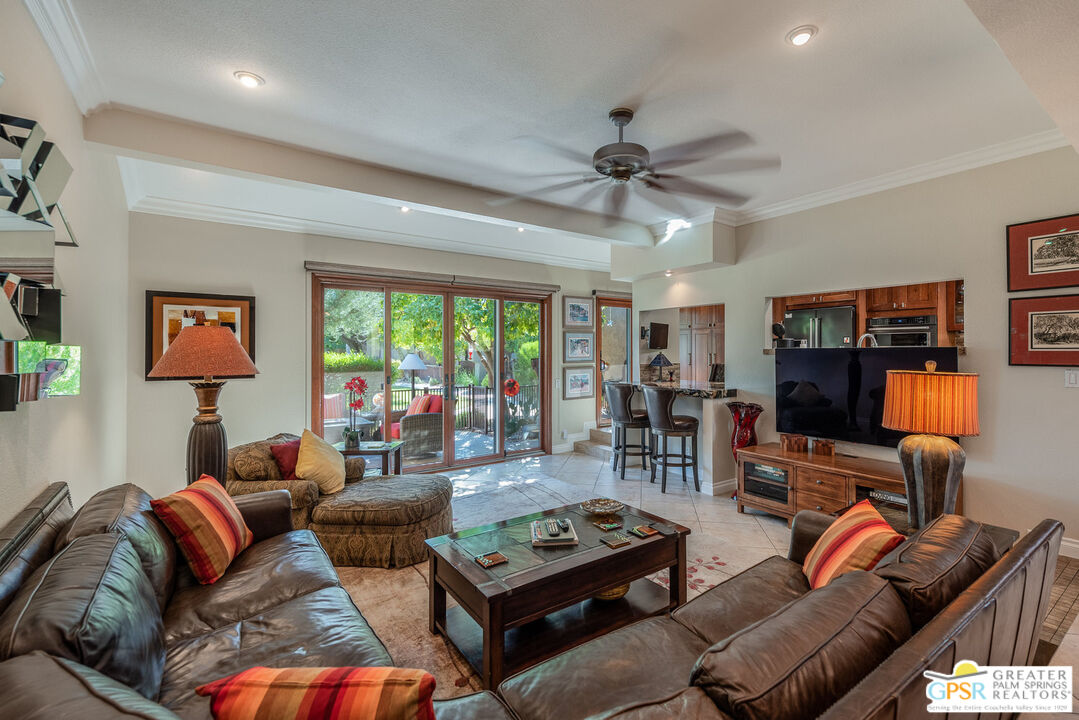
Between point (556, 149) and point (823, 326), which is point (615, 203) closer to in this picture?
point (556, 149)

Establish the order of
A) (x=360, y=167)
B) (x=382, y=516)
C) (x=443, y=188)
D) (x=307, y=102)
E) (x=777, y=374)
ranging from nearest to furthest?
(x=307, y=102), (x=382, y=516), (x=360, y=167), (x=443, y=188), (x=777, y=374)

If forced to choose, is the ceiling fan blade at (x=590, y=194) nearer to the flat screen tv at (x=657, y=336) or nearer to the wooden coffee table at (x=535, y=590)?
the flat screen tv at (x=657, y=336)

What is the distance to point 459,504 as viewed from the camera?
416 cm

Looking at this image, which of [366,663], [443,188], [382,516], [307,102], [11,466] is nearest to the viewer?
[366,663]

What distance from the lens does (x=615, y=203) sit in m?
4.13

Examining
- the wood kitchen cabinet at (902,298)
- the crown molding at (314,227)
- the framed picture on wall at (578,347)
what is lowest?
the framed picture on wall at (578,347)

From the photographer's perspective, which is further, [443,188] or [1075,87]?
[443,188]

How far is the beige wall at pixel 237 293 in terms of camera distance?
12.4 feet

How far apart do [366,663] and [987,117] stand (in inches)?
160

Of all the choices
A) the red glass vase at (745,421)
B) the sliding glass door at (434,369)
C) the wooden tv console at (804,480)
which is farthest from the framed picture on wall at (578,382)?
the wooden tv console at (804,480)

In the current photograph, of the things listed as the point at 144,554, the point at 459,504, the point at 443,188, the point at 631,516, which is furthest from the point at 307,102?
the point at 459,504

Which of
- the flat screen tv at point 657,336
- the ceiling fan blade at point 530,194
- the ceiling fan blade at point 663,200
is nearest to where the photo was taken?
the ceiling fan blade at point 530,194

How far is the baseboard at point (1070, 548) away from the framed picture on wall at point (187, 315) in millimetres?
5997

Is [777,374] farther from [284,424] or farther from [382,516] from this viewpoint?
[284,424]
